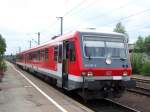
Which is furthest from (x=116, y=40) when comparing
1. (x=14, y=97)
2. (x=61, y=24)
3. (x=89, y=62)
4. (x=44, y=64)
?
(x=61, y=24)

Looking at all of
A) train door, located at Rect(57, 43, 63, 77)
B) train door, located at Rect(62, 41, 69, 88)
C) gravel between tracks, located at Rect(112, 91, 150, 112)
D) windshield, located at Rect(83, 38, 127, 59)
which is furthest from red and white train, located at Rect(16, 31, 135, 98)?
train door, located at Rect(57, 43, 63, 77)

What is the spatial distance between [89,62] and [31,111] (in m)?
3.56

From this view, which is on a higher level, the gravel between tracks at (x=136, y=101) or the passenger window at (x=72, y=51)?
the passenger window at (x=72, y=51)

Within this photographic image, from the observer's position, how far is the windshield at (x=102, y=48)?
1556cm

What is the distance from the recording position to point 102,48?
1584cm

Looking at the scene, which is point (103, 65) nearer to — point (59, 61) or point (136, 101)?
point (136, 101)

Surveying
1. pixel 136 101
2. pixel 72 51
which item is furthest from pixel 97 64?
pixel 136 101

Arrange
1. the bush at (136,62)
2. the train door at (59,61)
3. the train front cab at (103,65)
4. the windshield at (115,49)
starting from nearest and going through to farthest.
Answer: the train front cab at (103,65) → the windshield at (115,49) → the train door at (59,61) → the bush at (136,62)

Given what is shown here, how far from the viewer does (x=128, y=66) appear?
52.0 feet

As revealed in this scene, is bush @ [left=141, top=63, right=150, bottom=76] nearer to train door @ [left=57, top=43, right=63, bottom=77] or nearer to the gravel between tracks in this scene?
the gravel between tracks

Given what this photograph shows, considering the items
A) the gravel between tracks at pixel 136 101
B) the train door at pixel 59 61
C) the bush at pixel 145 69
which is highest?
the train door at pixel 59 61

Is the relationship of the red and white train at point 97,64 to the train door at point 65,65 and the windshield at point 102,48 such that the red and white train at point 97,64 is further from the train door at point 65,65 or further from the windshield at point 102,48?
the train door at point 65,65

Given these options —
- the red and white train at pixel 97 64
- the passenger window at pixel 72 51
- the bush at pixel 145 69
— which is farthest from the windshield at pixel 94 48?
the bush at pixel 145 69

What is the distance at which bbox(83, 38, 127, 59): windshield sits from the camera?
15.6m
